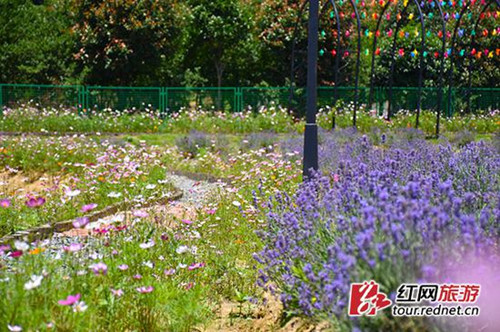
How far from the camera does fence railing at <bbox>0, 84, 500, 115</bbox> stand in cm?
2222

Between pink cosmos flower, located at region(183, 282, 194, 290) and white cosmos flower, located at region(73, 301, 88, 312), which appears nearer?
white cosmos flower, located at region(73, 301, 88, 312)

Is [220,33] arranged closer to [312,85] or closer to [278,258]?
[312,85]

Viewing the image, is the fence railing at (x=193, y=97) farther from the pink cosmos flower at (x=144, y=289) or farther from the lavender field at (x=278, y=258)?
the pink cosmos flower at (x=144, y=289)

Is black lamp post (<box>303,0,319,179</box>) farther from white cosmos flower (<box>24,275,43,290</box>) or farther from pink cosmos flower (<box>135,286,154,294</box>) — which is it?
white cosmos flower (<box>24,275,43,290</box>)

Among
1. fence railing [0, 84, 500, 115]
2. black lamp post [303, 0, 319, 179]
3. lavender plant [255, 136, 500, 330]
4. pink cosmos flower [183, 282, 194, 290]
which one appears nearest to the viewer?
lavender plant [255, 136, 500, 330]

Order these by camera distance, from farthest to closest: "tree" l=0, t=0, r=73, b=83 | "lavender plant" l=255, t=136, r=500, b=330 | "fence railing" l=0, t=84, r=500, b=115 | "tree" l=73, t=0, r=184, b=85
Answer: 1. "tree" l=0, t=0, r=73, b=83
2. "tree" l=73, t=0, r=184, b=85
3. "fence railing" l=0, t=84, r=500, b=115
4. "lavender plant" l=255, t=136, r=500, b=330

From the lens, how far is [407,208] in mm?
2918

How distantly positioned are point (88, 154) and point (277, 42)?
49.0ft

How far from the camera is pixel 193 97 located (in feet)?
75.5

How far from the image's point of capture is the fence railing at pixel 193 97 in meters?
22.2

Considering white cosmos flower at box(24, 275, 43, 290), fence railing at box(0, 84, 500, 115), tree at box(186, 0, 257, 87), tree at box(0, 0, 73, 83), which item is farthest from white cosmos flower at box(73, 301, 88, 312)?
tree at box(186, 0, 257, 87)

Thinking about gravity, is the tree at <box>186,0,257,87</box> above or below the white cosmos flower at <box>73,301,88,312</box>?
above

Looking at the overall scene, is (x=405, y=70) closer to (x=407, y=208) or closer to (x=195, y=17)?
(x=195, y=17)

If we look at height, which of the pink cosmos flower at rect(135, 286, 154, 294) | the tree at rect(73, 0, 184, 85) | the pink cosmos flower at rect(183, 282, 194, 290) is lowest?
the pink cosmos flower at rect(183, 282, 194, 290)
